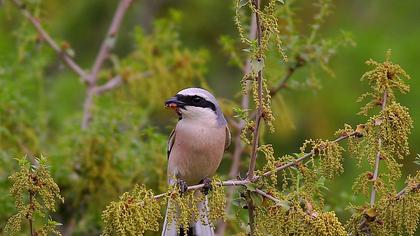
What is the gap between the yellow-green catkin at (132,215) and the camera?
345 centimetres

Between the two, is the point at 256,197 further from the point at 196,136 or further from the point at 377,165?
the point at 196,136

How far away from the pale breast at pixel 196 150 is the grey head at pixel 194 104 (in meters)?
0.06

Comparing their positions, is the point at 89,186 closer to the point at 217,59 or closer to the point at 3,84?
the point at 3,84

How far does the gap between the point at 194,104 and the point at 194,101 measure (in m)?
0.02

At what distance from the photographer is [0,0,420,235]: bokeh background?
6.04m

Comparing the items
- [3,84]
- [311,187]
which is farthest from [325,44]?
[311,187]

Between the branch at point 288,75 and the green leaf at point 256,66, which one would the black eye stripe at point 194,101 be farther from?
the green leaf at point 256,66

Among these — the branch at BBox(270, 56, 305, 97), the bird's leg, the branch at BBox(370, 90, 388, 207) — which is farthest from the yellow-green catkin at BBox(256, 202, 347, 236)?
the branch at BBox(270, 56, 305, 97)

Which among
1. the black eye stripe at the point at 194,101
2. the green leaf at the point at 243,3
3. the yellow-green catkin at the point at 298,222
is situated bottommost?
the yellow-green catkin at the point at 298,222

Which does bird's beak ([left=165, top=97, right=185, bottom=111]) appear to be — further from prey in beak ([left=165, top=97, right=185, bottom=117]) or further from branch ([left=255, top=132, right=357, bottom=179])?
branch ([left=255, top=132, right=357, bottom=179])

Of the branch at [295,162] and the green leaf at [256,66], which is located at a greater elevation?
the green leaf at [256,66]

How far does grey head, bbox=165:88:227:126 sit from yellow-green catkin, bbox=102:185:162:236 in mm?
1323

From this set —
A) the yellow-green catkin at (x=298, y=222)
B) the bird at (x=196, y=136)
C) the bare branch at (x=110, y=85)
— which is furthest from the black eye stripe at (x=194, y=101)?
the bare branch at (x=110, y=85)

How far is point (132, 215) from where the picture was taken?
11.4 ft
